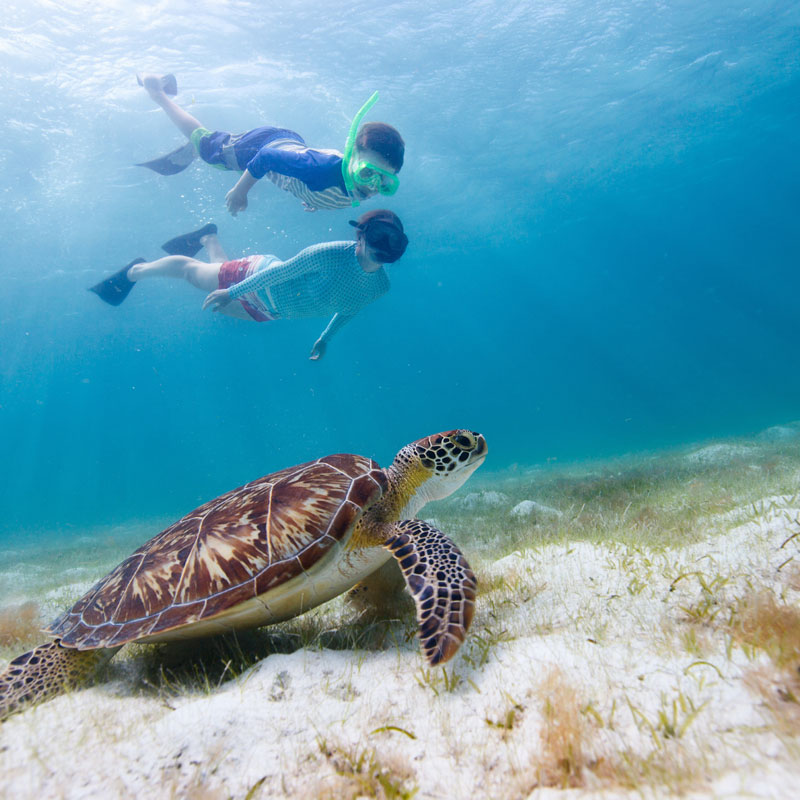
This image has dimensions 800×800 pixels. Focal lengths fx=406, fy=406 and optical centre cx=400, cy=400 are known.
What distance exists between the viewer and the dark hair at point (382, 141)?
5770 millimetres

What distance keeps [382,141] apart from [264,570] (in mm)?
5802

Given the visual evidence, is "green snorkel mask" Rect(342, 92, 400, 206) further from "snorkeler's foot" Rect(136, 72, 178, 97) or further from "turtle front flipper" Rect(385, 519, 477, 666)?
"snorkeler's foot" Rect(136, 72, 178, 97)

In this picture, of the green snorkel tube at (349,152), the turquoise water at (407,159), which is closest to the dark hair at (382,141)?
the green snorkel tube at (349,152)

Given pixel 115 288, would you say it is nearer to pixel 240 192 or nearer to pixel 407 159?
pixel 240 192

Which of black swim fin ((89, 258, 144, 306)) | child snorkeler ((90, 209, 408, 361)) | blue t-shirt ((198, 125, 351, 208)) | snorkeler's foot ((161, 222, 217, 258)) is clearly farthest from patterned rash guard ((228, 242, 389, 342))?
black swim fin ((89, 258, 144, 306))

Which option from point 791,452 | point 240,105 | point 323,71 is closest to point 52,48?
point 240,105

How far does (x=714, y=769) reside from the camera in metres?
1.05

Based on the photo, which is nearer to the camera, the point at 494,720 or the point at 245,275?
the point at 494,720

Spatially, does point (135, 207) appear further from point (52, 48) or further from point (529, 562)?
point (529, 562)

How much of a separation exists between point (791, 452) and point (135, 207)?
90.3ft

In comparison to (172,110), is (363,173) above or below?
below

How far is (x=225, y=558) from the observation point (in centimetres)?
245

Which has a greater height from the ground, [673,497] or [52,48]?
[52,48]

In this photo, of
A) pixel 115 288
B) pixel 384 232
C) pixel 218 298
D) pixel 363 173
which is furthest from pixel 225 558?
pixel 115 288
